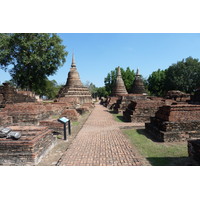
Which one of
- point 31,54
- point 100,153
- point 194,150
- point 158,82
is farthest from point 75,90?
point 158,82

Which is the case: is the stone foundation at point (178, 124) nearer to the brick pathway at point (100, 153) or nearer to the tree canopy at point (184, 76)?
the brick pathway at point (100, 153)

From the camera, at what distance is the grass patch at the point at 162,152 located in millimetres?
4160

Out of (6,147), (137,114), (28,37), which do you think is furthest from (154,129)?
(28,37)

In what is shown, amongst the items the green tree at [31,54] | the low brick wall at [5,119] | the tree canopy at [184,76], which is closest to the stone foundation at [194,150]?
the low brick wall at [5,119]

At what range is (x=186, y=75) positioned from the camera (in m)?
36.8

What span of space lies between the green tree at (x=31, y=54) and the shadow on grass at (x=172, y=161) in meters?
19.9

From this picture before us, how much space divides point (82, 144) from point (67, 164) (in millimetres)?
1728

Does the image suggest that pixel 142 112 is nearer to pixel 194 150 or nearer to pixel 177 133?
pixel 177 133

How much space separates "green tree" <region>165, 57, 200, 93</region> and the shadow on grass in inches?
1456

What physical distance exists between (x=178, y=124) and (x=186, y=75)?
35939mm

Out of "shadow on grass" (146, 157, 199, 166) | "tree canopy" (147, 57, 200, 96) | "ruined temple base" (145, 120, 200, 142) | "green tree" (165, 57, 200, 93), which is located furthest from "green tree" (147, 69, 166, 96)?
"shadow on grass" (146, 157, 199, 166)

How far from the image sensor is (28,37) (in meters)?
20.7

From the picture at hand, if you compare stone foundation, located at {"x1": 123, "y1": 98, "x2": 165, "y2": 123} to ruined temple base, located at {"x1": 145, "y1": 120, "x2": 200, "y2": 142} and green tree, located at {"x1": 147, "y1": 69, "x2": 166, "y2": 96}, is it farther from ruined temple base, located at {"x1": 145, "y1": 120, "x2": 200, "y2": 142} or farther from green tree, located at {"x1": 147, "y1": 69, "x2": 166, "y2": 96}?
green tree, located at {"x1": 147, "y1": 69, "x2": 166, "y2": 96}

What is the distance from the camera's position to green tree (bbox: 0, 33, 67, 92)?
2044 centimetres
